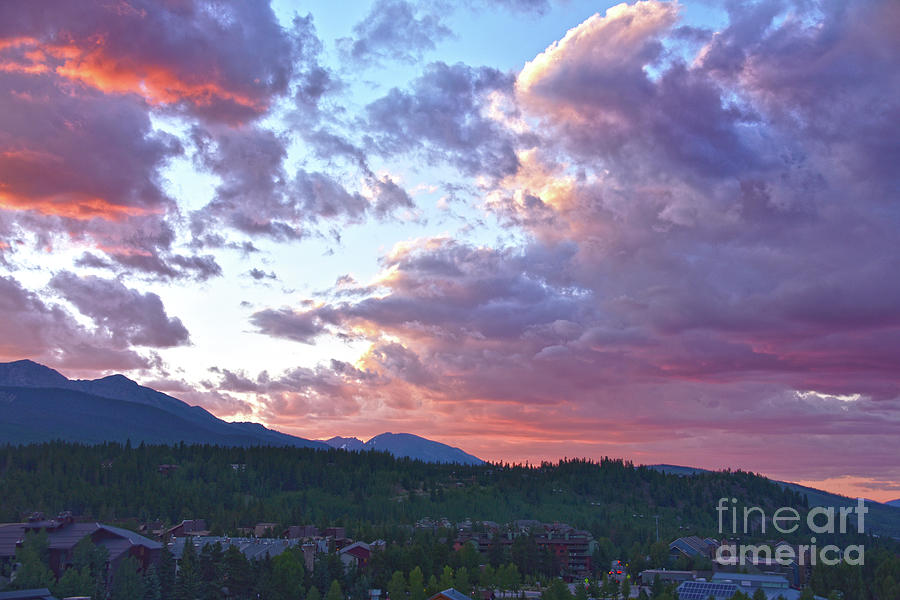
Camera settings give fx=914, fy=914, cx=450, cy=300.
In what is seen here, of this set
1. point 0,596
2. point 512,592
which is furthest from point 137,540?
point 512,592

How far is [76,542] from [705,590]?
12028 cm

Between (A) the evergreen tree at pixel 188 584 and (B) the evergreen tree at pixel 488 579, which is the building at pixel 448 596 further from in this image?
(A) the evergreen tree at pixel 188 584

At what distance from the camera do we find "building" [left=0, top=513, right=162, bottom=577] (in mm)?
163125

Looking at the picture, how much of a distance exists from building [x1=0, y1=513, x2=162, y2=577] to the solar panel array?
332 feet

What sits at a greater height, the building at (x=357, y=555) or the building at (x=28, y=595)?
the building at (x=357, y=555)

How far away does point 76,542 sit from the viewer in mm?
168500

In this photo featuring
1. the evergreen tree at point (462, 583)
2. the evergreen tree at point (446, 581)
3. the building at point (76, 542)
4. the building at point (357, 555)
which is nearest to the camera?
the evergreen tree at point (446, 581)

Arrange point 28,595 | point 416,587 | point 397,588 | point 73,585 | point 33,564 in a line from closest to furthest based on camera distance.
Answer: point 28,595, point 73,585, point 33,564, point 416,587, point 397,588

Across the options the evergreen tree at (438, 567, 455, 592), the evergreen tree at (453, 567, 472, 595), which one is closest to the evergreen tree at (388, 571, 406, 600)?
the evergreen tree at (438, 567, 455, 592)

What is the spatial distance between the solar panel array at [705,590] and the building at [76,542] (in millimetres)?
101294

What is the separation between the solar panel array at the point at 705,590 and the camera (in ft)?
575

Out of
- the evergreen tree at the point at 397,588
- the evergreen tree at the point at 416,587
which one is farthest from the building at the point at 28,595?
the evergreen tree at the point at 416,587

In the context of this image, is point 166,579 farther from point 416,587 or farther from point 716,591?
point 716,591

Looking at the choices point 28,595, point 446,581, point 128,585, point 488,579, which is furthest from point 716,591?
point 28,595
